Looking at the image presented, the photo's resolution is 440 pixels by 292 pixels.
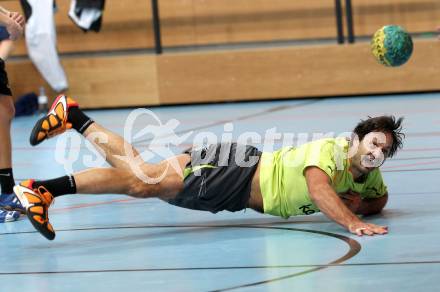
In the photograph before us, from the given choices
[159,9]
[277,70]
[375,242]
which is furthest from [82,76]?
[375,242]

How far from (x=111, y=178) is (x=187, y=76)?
335 inches

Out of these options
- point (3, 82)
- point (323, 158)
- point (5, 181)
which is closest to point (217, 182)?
point (323, 158)

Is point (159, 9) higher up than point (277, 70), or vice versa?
point (159, 9)

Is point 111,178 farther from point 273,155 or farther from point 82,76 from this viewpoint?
point 82,76

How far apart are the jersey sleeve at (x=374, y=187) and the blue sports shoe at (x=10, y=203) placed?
7.68 feet

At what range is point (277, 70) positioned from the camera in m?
13.9

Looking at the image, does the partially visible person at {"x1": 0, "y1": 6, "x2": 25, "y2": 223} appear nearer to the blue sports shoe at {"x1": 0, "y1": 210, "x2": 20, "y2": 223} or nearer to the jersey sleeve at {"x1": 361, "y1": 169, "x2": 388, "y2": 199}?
the blue sports shoe at {"x1": 0, "y1": 210, "x2": 20, "y2": 223}

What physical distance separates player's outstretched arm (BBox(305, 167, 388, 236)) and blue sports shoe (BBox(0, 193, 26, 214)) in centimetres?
224

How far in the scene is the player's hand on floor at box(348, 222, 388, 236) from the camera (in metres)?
5.58

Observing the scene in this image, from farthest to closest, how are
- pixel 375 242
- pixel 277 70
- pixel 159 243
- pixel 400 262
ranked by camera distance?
pixel 277 70 → pixel 159 243 → pixel 375 242 → pixel 400 262

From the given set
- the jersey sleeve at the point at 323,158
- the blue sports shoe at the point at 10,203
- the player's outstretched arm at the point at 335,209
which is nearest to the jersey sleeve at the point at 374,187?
the jersey sleeve at the point at 323,158

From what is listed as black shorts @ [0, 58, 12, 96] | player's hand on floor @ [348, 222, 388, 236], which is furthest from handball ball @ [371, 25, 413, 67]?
player's hand on floor @ [348, 222, 388, 236]

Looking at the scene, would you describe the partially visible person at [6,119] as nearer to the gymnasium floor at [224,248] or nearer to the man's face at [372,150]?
the gymnasium floor at [224,248]

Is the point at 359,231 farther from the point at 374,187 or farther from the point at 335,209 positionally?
the point at 374,187
